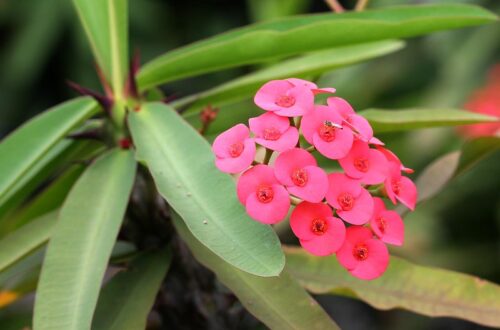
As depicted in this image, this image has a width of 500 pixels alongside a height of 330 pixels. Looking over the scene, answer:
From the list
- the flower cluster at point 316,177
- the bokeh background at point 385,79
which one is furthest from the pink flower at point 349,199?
the bokeh background at point 385,79

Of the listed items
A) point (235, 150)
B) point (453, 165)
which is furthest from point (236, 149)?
point (453, 165)

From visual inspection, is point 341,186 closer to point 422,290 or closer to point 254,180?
point 254,180

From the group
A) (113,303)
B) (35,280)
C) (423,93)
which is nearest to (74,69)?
(423,93)

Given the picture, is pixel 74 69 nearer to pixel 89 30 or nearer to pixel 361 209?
pixel 89 30

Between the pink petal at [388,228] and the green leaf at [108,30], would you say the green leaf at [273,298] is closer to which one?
the pink petal at [388,228]

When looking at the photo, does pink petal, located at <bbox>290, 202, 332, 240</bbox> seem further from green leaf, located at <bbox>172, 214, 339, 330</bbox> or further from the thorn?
the thorn
